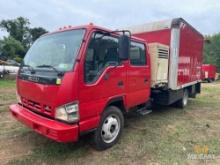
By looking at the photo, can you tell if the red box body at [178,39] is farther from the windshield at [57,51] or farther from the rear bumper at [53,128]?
the rear bumper at [53,128]

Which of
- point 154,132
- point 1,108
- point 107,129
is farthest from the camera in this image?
point 1,108

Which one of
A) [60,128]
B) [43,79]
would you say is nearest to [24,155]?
[60,128]

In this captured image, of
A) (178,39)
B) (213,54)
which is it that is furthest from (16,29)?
(178,39)

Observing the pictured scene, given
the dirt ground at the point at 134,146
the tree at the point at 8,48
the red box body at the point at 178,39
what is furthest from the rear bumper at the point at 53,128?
the tree at the point at 8,48

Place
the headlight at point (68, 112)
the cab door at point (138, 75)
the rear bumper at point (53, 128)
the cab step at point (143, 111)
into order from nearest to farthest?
the rear bumper at point (53, 128) < the headlight at point (68, 112) < the cab door at point (138, 75) < the cab step at point (143, 111)

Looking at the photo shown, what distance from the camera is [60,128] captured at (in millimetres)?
3201

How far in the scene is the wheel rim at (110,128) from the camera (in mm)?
4063

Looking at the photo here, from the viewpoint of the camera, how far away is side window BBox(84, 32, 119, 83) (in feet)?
11.7

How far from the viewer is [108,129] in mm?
4117

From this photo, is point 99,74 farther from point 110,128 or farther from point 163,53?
point 163,53

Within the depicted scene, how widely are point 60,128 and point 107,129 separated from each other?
114 centimetres

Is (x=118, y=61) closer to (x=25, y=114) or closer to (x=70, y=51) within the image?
(x=70, y=51)

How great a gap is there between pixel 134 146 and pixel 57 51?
2.35 m

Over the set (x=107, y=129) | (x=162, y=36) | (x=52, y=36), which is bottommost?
(x=107, y=129)
